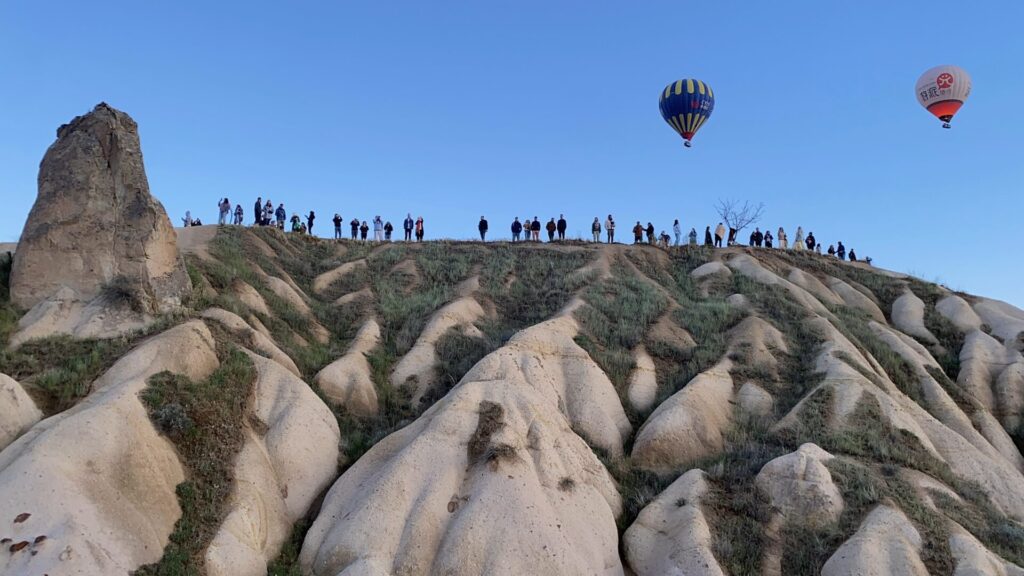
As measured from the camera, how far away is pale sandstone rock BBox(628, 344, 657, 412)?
63.3 feet

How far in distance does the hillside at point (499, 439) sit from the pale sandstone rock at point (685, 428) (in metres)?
0.06

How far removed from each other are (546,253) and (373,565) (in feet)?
64.2

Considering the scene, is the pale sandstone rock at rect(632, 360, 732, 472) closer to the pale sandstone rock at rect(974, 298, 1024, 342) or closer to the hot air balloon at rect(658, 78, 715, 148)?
the pale sandstone rock at rect(974, 298, 1024, 342)

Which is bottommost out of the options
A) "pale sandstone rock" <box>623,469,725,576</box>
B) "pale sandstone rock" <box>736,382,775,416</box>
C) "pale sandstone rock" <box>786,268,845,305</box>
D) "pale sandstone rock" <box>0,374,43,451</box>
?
"pale sandstone rock" <box>623,469,725,576</box>

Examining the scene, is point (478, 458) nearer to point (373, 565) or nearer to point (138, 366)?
point (373, 565)

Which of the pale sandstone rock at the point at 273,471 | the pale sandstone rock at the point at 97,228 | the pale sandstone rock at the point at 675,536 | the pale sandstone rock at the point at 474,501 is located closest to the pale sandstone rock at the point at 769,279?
the pale sandstone rock at the point at 675,536

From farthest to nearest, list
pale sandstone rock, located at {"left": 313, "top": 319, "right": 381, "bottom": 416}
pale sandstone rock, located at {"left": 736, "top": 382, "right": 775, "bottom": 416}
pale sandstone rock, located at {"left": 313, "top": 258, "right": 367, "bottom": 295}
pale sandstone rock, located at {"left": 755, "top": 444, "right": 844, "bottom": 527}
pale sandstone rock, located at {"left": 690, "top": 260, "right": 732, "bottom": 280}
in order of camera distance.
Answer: pale sandstone rock, located at {"left": 690, "top": 260, "right": 732, "bottom": 280} → pale sandstone rock, located at {"left": 313, "top": 258, "right": 367, "bottom": 295} → pale sandstone rock, located at {"left": 736, "top": 382, "right": 775, "bottom": 416} → pale sandstone rock, located at {"left": 313, "top": 319, "right": 381, "bottom": 416} → pale sandstone rock, located at {"left": 755, "top": 444, "right": 844, "bottom": 527}

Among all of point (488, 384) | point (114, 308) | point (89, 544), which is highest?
point (114, 308)

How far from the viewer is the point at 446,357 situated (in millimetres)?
20422

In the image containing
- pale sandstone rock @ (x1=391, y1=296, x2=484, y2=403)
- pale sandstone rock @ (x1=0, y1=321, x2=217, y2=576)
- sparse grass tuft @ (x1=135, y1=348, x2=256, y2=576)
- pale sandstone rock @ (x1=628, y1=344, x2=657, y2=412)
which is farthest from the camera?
pale sandstone rock @ (x1=391, y1=296, x2=484, y2=403)

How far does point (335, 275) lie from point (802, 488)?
58.5ft

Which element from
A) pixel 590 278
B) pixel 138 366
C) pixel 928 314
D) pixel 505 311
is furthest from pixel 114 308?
pixel 928 314

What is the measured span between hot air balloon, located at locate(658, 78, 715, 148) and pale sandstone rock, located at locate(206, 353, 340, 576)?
25.8 meters

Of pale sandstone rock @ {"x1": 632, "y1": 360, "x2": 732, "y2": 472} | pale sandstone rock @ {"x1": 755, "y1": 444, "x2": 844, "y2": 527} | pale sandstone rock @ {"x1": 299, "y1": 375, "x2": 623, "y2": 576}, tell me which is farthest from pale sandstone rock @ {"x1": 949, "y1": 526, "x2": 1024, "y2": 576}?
pale sandstone rock @ {"x1": 299, "y1": 375, "x2": 623, "y2": 576}
